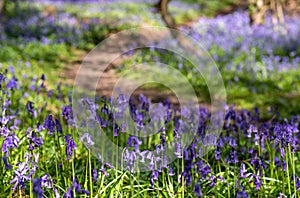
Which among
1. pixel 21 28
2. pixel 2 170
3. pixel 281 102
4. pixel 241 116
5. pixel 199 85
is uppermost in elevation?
pixel 21 28

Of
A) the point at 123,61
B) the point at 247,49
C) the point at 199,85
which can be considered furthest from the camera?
the point at 123,61

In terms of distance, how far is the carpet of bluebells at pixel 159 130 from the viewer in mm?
3432

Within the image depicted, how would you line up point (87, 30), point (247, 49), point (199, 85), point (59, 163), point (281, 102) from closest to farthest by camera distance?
point (59, 163)
point (281, 102)
point (199, 85)
point (247, 49)
point (87, 30)

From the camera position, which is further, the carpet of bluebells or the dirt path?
the dirt path

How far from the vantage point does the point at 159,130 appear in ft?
15.2

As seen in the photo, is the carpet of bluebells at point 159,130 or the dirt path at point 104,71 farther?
the dirt path at point 104,71

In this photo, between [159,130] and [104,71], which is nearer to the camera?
[159,130]

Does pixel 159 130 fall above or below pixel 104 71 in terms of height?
below

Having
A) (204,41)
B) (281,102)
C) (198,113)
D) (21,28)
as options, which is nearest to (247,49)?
(204,41)

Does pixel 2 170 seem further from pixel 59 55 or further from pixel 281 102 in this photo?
pixel 59 55

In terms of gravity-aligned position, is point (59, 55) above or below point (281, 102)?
above

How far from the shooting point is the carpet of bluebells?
343cm

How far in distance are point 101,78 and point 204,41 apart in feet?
10.5

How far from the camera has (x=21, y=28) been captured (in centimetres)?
1373
